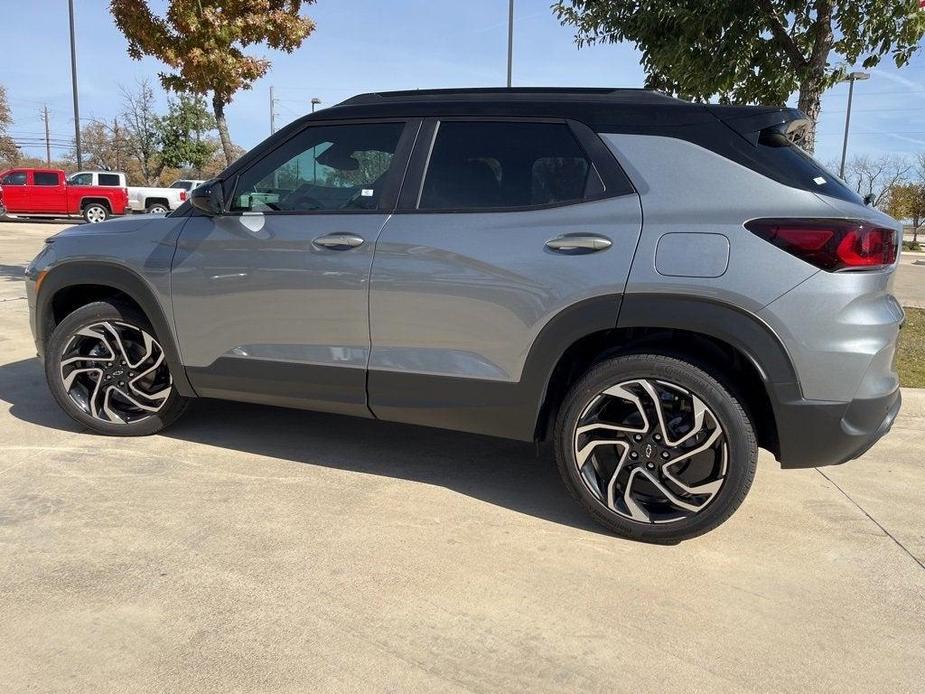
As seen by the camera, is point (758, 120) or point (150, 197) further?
point (150, 197)

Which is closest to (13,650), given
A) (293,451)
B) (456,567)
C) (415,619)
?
(415,619)

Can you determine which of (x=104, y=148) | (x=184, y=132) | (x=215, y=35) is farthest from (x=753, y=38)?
(x=104, y=148)

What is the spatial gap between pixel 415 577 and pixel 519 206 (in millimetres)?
1581

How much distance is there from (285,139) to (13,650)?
244 cm

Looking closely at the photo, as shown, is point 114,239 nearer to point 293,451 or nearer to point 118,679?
point 293,451

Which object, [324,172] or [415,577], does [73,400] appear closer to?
[324,172]

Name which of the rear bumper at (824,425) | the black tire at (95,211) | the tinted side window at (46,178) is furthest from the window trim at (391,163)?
the tinted side window at (46,178)

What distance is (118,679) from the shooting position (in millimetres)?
2152

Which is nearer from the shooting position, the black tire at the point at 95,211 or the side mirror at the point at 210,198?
the side mirror at the point at 210,198

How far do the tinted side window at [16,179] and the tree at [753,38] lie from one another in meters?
23.4

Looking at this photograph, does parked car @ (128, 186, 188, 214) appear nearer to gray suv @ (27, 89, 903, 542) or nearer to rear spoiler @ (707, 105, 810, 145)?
gray suv @ (27, 89, 903, 542)

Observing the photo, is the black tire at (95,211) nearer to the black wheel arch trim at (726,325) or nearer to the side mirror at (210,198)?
the side mirror at (210,198)

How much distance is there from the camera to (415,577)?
2746mm

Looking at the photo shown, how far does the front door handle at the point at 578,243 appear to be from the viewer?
2.92 meters
